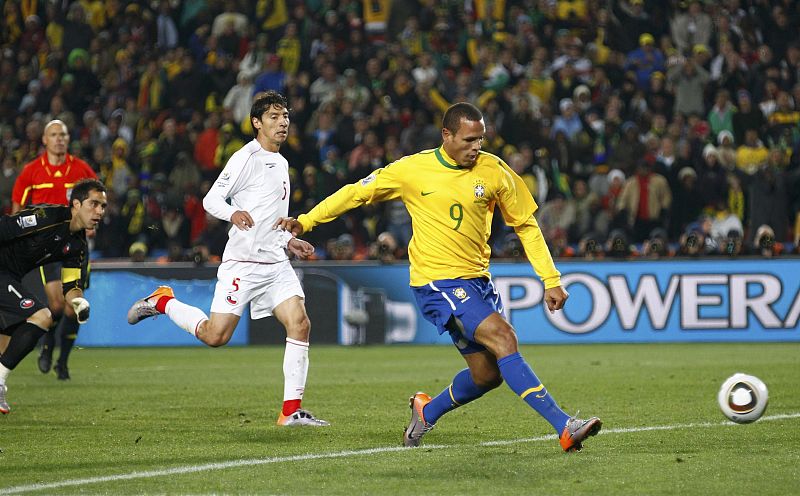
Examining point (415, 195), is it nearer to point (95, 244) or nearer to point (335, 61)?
point (95, 244)

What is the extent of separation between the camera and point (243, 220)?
8.53m

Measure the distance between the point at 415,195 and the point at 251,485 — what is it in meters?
2.11

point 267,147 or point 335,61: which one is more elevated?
point 335,61

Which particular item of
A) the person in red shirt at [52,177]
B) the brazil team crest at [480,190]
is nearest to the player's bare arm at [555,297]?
the brazil team crest at [480,190]

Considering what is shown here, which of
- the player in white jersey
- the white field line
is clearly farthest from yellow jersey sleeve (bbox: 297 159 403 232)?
the player in white jersey

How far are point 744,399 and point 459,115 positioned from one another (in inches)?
96.2

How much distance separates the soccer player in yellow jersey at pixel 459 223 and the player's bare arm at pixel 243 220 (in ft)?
3.08

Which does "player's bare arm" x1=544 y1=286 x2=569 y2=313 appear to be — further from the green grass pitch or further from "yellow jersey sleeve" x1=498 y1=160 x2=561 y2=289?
the green grass pitch

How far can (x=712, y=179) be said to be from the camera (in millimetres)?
19703

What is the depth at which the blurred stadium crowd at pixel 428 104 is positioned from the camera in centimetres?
1964

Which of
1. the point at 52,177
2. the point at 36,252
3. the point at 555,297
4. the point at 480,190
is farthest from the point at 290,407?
the point at 52,177

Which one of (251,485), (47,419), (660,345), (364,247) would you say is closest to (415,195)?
(251,485)

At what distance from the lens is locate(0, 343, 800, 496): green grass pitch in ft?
20.9

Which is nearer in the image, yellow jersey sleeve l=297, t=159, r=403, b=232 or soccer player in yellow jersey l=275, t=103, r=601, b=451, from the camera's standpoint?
soccer player in yellow jersey l=275, t=103, r=601, b=451
